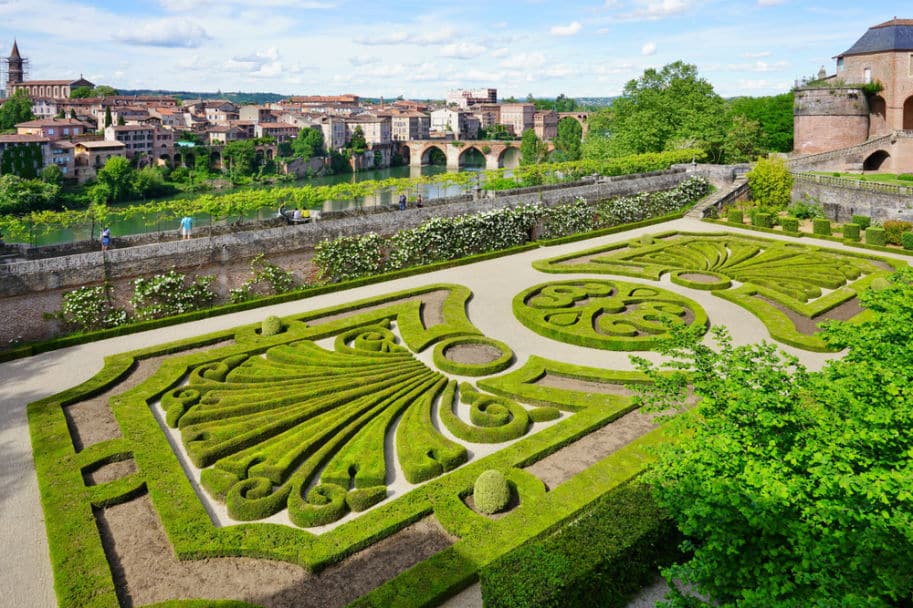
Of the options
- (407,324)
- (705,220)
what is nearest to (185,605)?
(407,324)

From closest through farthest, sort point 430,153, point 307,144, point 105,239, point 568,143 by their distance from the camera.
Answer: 1. point 105,239
2. point 307,144
3. point 568,143
4. point 430,153

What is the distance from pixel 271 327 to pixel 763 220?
94.9 feet

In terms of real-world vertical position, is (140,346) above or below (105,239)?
below

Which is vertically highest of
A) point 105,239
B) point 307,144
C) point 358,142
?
point 358,142

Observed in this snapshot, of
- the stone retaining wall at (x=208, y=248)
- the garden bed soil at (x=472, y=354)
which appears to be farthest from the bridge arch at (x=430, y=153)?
the garden bed soil at (x=472, y=354)

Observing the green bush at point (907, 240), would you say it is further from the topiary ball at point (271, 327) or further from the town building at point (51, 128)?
the town building at point (51, 128)

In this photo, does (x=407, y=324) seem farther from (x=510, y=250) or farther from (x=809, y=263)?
(x=809, y=263)

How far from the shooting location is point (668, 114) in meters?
59.6

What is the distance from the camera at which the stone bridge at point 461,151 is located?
119 metres

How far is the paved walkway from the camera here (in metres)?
11.6

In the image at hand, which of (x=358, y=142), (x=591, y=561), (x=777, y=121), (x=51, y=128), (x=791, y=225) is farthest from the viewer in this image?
(x=358, y=142)

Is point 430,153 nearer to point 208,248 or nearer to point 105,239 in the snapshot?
point 208,248

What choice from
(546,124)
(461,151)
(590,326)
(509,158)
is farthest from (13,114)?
(590,326)

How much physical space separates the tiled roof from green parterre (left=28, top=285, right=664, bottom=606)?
5223cm
